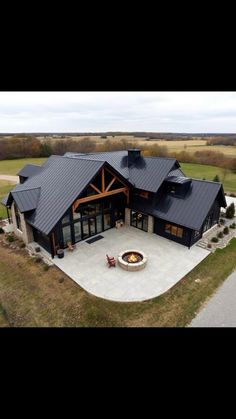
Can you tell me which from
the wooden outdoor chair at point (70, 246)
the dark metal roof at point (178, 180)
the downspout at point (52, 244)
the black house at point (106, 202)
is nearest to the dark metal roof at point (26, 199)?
the black house at point (106, 202)

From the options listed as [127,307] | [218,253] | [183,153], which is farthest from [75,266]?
[183,153]

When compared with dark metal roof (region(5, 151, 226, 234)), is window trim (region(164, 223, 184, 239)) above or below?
below

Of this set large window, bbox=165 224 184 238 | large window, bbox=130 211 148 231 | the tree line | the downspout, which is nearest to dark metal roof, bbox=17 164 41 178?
the downspout

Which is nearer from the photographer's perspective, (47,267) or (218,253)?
(47,267)

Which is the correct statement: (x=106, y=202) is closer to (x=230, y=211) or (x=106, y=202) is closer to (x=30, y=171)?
(x=30, y=171)

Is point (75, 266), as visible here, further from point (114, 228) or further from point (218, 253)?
point (218, 253)

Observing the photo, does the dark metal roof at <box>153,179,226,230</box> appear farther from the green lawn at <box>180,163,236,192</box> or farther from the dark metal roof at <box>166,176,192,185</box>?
the green lawn at <box>180,163,236,192</box>

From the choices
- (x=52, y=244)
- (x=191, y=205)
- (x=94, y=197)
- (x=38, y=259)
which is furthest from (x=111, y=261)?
(x=191, y=205)
